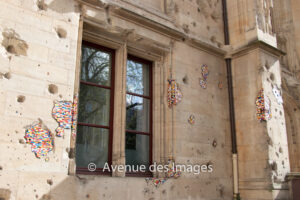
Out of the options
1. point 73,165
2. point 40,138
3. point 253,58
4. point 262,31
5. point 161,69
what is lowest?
point 73,165

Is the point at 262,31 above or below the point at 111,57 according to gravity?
above

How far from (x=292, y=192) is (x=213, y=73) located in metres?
2.29

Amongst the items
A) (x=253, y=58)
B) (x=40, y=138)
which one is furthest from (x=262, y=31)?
(x=40, y=138)

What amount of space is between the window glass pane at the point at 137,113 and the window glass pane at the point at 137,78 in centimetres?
13

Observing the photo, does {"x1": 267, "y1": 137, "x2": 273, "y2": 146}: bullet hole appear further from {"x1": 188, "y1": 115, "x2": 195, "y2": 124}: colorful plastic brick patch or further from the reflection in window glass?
the reflection in window glass

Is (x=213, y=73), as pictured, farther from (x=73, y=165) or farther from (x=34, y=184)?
(x=34, y=184)

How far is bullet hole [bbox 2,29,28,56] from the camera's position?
3488 mm

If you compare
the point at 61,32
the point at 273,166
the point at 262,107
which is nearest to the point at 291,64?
the point at 262,107

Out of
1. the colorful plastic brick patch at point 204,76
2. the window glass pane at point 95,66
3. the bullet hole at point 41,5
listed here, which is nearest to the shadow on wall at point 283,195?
the colorful plastic brick patch at point 204,76

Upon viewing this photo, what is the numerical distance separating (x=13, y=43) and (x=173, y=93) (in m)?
2.37

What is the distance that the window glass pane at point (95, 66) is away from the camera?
4.45 m

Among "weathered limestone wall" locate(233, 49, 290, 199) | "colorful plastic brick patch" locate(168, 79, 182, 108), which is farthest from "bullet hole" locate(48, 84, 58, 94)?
"weathered limestone wall" locate(233, 49, 290, 199)

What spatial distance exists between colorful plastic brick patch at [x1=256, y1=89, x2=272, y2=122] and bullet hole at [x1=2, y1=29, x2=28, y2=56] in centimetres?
369

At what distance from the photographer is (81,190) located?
12.2 feet
